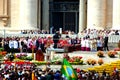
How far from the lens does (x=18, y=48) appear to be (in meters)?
64.1

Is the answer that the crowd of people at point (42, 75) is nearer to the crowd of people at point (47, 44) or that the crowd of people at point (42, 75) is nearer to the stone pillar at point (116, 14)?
the crowd of people at point (47, 44)

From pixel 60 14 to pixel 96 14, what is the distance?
38.0ft

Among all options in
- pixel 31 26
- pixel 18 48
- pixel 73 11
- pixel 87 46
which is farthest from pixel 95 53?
pixel 73 11

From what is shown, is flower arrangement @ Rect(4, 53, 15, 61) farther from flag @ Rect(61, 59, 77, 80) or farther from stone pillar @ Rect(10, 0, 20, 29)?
stone pillar @ Rect(10, 0, 20, 29)

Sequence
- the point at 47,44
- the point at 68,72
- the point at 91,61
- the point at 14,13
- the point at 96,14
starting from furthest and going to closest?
the point at 14,13 → the point at 96,14 → the point at 47,44 → the point at 91,61 → the point at 68,72

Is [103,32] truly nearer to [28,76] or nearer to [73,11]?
[73,11]

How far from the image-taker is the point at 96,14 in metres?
74.6

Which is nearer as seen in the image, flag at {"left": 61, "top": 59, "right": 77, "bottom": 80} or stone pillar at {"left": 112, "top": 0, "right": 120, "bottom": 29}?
flag at {"left": 61, "top": 59, "right": 77, "bottom": 80}

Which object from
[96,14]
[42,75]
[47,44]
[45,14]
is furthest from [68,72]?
[45,14]

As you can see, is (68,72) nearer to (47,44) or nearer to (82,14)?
(47,44)

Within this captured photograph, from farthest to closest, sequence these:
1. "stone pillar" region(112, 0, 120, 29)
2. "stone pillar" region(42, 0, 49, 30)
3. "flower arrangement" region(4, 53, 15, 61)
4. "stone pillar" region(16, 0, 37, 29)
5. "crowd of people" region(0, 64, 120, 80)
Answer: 1. "stone pillar" region(42, 0, 49, 30)
2. "stone pillar" region(16, 0, 37, 29)
3. "stone pillar" region(112, 0, 120, 29)
4. "flower arrangement" region(4, 53, 15, 61)
5. "crowd of people" region(0, 64, 120, 80)

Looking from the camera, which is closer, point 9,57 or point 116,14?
point 9,57

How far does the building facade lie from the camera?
74.7 m

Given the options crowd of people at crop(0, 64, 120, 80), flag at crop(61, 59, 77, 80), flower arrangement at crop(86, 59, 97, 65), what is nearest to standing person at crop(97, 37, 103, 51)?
flower arrangement at crop(86, 59, 97, 65)
